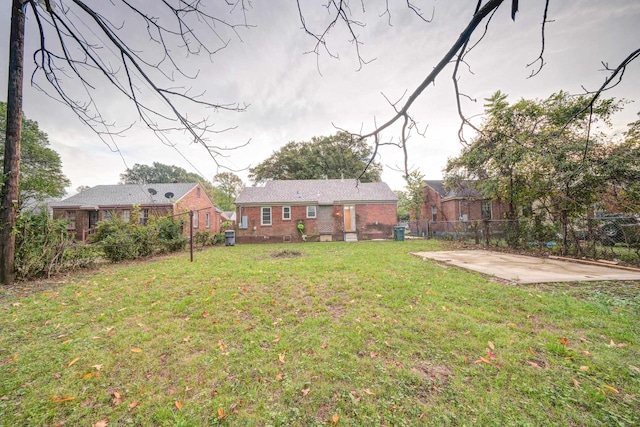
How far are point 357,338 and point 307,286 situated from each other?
2249 mm

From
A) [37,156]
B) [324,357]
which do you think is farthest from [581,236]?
[37,156]

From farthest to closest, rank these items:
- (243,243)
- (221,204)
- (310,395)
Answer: (221,204) → (243,243) → (310,395)

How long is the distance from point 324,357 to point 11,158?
8.10 meters

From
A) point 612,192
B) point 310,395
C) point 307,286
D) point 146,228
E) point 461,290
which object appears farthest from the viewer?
point 146,228

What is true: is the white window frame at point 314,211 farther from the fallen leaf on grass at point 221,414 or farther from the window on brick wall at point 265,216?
the fallen leaf on grass at point 221,414

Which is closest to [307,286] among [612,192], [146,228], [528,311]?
[528,311]

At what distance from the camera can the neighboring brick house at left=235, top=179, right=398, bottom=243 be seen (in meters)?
16.7

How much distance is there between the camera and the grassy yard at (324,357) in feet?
5.81

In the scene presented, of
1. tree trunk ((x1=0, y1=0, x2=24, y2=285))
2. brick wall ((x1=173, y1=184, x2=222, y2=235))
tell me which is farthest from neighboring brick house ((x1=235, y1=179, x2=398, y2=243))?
tree trunk ((x1=0, y1=0, x2=24, y2=285))

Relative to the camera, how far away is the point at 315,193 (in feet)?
58.7

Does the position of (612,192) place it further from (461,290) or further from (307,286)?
(307,286)

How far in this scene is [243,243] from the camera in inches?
647

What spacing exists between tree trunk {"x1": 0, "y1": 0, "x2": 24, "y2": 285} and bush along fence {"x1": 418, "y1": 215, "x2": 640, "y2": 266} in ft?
51.2

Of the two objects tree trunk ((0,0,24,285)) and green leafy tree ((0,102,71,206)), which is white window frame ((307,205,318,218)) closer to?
tree trunk ((0,0,24,285))
